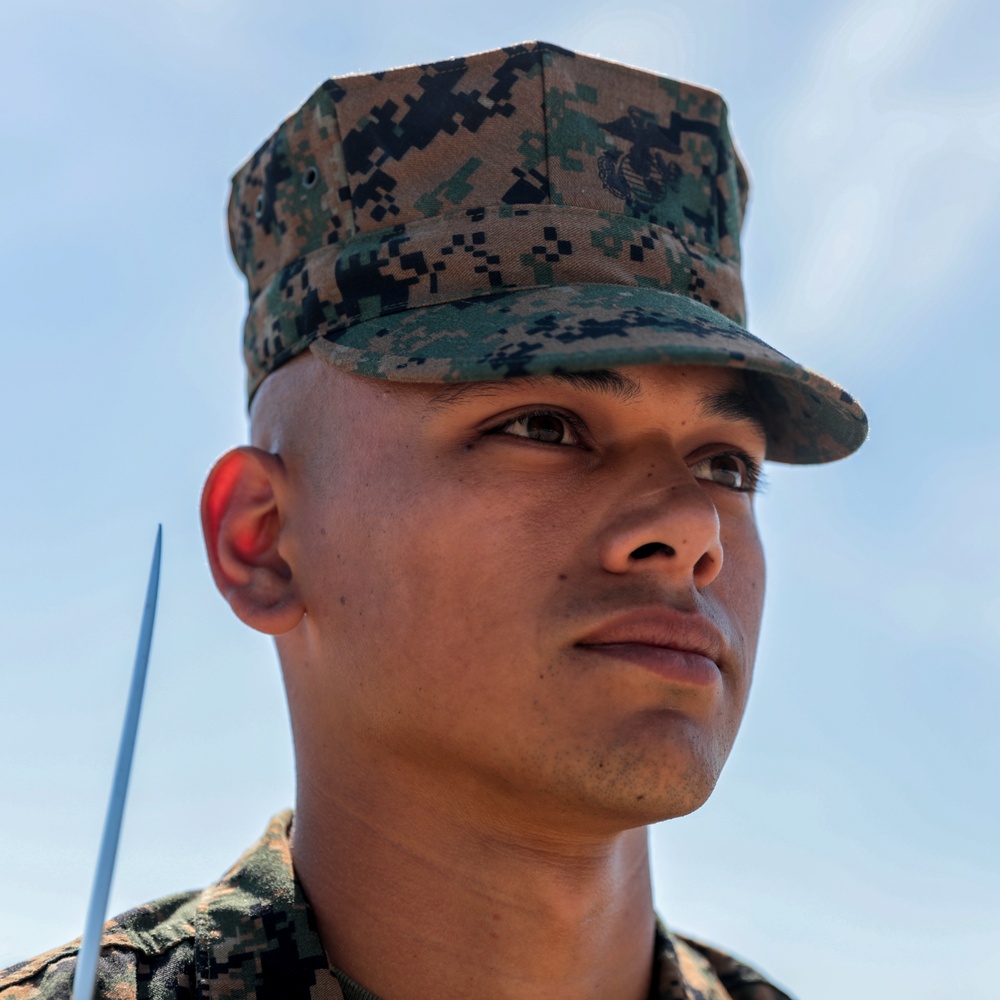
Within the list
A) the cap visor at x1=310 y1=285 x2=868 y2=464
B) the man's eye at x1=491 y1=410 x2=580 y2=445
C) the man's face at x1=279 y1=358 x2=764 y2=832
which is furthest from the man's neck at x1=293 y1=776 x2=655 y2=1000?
the cap visor at x1=310 y1=285 x2=868 y2=464

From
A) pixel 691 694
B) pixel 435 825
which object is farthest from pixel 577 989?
pixel 691 694

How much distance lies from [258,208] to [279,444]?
627mm

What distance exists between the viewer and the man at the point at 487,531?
2.20 m

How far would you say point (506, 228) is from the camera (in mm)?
2467

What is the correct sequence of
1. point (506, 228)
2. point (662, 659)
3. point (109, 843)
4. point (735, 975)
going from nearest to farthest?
point (109, 843) < point (662, 659) < point (506, 228) < point (735, 975)

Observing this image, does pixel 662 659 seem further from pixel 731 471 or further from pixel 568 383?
pixel 731 471

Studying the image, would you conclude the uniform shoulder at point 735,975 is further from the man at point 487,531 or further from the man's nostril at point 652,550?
the man's nostril at point 652,550

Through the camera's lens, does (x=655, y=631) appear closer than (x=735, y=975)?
Yes

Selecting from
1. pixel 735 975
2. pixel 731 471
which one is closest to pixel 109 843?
pixel 731 471

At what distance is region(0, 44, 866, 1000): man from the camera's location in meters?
2.20

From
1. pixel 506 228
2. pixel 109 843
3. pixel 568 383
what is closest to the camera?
pixel 109 843

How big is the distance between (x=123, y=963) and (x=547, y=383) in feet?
4.66

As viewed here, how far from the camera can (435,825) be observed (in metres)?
2.40

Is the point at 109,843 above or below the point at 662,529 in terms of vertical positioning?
below
